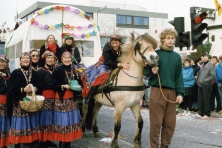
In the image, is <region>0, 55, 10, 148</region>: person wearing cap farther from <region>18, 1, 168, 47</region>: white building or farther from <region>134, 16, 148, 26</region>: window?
<region>134, 16, 148, 26</region>: window

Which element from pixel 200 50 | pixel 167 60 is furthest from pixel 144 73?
pixel 200 50

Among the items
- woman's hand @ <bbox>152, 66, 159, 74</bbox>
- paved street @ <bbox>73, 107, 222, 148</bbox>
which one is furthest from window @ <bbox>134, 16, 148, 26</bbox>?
woman's hand @ <bbox>152, 66, 159, 74</bbox>

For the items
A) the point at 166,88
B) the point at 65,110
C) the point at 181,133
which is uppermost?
the point at 166,88

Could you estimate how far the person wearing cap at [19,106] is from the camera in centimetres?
554

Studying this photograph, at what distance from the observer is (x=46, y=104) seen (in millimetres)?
6066

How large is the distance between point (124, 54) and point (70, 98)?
4.60 ft

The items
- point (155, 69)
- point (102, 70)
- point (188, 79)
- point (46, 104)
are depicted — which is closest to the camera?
point (155, 69)

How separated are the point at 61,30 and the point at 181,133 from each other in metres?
4.64

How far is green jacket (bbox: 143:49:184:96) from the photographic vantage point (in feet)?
16.2

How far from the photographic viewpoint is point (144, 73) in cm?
525

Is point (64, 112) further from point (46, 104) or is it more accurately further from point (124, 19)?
point (124, 19)

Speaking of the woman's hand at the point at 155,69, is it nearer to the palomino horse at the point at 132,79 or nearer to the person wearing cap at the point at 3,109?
the palomino horse at the point at 132,79

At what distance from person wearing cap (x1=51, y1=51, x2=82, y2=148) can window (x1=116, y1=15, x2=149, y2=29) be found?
4583cm

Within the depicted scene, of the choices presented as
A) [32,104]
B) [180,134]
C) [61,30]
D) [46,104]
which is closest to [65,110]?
[46,104]
